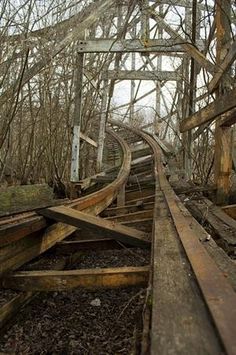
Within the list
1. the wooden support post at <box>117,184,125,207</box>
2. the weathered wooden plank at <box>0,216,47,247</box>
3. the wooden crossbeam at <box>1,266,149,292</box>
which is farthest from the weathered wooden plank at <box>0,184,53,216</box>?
the wooden support post at <box>117,184,125,207</box>

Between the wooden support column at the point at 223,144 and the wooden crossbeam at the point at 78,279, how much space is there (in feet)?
8.67

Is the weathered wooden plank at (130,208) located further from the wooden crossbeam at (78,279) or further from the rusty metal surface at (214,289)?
the wooden crossbeam at (78,279)

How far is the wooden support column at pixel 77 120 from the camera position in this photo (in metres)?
7.29

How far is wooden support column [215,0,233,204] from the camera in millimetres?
4547

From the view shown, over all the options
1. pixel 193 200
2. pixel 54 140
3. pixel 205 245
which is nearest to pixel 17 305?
pixel 205 245

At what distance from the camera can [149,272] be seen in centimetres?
195

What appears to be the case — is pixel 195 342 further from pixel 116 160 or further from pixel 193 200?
pixel 116 160

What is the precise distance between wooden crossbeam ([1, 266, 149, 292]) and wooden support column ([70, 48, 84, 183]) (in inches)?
197

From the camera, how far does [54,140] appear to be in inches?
289

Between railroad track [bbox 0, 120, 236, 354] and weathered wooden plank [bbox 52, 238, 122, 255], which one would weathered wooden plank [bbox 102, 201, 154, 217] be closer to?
railroad track [bbox 0, 120, 236, 354]

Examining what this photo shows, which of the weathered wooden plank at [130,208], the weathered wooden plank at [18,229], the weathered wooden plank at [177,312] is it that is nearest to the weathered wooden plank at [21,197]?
the weathered wooden plank at [130,208]

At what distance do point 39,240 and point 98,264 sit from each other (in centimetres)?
111

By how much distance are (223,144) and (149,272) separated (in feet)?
9.71

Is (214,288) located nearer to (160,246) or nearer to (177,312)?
(177,312)
